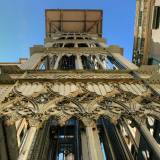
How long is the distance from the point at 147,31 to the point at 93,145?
1674cm

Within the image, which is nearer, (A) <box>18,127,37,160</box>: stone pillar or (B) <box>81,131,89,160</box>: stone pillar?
(A) <box>18,127,37,160</box>: stone pillar

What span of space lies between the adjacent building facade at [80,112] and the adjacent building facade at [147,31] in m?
6.46

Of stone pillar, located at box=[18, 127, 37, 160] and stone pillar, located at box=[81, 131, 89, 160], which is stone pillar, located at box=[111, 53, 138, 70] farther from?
stone pillar, located at box=[18, 127, 37, 160]

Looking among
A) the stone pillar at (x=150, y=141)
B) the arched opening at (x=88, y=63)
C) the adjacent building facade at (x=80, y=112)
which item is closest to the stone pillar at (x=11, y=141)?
the adjacent building facade at (x=80, y=112)

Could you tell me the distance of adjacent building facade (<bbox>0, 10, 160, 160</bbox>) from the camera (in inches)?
277

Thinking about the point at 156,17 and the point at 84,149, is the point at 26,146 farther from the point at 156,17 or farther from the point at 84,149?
the point at 156,17

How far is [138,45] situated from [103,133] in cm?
1317

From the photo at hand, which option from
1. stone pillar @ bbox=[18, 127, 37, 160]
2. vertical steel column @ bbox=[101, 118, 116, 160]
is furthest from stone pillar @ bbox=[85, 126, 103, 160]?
vertical steel column @ bbox=[101, 118, 116, 160]

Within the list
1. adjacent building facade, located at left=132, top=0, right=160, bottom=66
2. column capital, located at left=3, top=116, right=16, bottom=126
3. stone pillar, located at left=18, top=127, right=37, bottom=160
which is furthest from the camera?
adjacent building facade, located at left=132, top=0, right=160, bottom=66

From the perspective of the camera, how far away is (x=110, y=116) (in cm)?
729

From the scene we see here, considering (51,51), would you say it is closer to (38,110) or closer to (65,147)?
(65,147)

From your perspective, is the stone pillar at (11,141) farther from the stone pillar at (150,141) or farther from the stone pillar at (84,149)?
the stone pillar at (150,141)

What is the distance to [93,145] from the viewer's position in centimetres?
627

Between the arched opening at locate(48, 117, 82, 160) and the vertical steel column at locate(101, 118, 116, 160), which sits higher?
the vertical steel column at locate(101, 118, 116, 160)
